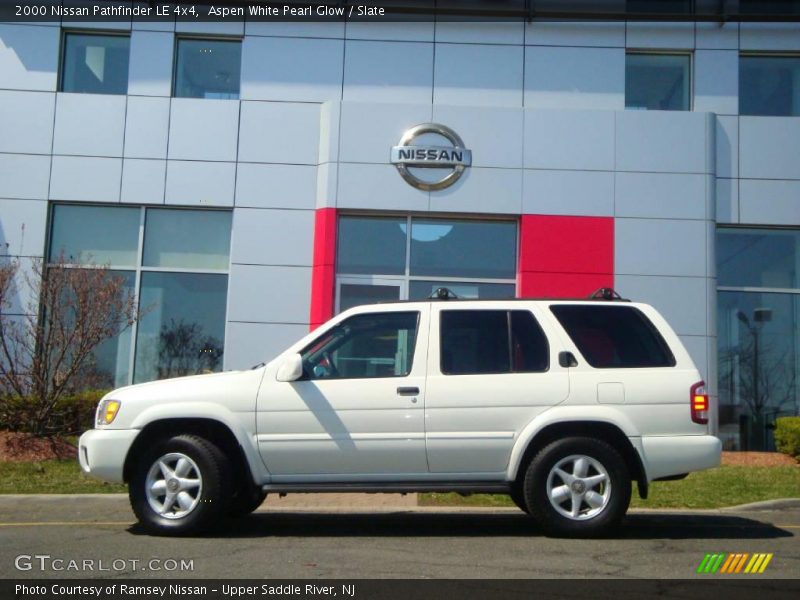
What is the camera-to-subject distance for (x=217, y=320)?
51.6ft

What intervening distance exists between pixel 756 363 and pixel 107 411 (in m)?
11.5

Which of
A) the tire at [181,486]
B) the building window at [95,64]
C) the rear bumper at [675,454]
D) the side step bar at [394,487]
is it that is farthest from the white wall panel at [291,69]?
the rear bumper at [675,454]

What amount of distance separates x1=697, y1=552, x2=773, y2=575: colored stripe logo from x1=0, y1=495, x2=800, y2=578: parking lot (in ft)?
0.23

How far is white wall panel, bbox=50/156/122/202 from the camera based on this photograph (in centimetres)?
1580

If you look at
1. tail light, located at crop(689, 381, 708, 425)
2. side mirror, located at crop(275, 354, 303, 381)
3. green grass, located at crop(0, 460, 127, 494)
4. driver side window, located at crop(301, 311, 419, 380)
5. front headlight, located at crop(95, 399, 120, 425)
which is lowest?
green grass, located at crop(0, 460, 127, 494)

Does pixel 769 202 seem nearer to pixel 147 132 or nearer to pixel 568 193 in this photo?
pixel 568 193

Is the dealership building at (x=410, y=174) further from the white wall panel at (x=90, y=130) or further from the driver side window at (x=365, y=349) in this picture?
the driver side window at (x=365, y=349)

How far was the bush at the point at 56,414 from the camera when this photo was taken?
13297mm

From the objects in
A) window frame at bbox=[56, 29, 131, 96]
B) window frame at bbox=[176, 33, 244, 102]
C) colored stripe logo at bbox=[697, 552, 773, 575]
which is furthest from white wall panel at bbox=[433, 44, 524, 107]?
colored stripe logo at bbox=[697, 552, 773, 575]

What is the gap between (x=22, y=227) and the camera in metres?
15.7

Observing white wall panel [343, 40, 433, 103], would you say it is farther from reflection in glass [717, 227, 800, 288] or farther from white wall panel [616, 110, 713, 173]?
reflection in glass [717, 227, 800, 288]

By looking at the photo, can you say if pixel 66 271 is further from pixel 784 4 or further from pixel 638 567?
pixel 784 4

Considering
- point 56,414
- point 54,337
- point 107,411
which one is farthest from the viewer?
point 54,337

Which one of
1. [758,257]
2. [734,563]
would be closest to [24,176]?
[758,257]
